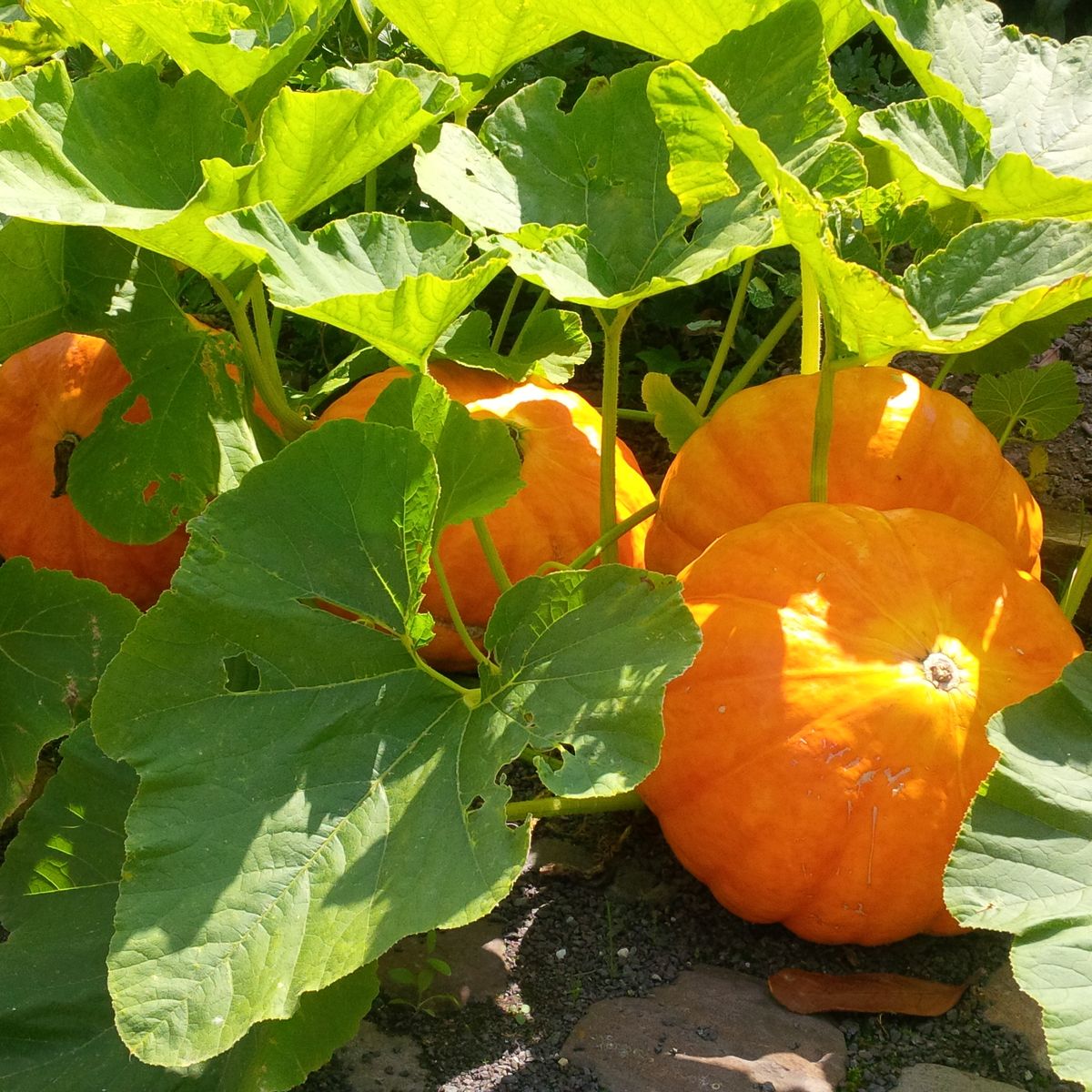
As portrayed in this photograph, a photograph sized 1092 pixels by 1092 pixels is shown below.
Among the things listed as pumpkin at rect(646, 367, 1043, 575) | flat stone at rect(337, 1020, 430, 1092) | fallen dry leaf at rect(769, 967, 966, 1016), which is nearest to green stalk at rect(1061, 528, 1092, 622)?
pumpkin at rect(646, 367, 1043, 575)

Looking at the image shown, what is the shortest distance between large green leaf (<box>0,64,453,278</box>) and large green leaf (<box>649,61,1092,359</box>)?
15.6 inches

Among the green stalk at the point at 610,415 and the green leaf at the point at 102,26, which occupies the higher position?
the green leaf at the point at 102,26

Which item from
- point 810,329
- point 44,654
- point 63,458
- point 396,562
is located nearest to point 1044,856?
point 396,562

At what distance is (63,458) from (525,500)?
80cm

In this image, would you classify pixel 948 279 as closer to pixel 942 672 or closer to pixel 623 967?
pixel 942 672

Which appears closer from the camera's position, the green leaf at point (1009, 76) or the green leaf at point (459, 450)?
the green leaf at point (459, 450)

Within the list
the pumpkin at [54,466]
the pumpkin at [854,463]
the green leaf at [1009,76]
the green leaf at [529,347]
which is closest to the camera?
the green leaf at [1009,76]

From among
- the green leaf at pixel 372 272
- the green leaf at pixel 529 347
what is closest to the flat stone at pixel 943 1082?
the green leaf at pixel 372 272

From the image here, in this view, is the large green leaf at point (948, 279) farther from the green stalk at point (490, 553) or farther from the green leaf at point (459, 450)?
the green stalk at point (490, 553)

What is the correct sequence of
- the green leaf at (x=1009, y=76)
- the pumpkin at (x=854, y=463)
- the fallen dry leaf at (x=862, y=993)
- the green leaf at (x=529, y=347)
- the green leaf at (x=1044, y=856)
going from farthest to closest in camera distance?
the green leaf at (x=529, y=347) → the pumpkin at (x=854, y=463) → the green leaf at (x=1009, y=76) → the fallen dry leaf at (x=862, y=993) → the green leaf at (x=1044, y=856)

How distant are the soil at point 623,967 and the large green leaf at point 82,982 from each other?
0.12 m

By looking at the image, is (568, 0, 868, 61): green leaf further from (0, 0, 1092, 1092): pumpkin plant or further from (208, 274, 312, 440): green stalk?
(208, 274, 312, 440): green stalk

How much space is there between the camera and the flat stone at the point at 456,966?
1.73 meters

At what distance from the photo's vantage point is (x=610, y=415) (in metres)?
1.88
